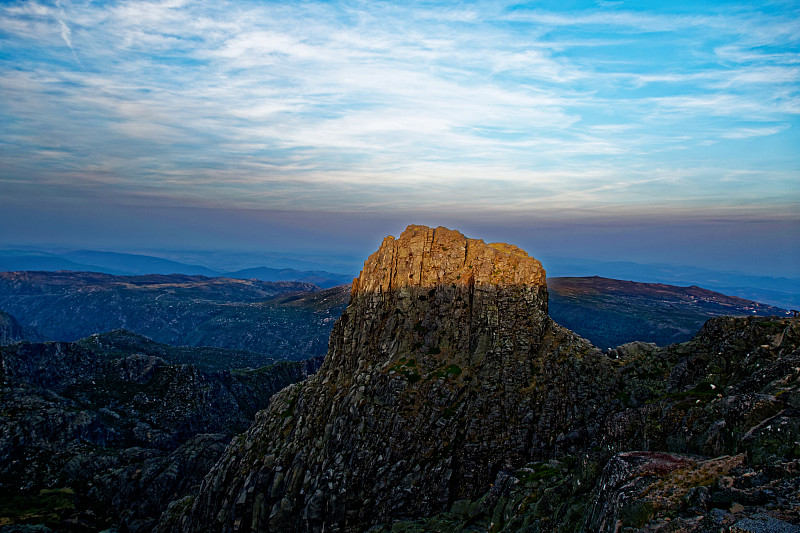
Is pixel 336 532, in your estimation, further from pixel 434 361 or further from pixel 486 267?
pixel 486 267

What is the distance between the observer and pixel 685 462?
23.9 meters

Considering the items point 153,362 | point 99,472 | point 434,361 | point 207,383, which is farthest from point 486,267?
point 153,362

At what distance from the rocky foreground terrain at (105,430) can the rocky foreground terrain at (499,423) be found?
119ft

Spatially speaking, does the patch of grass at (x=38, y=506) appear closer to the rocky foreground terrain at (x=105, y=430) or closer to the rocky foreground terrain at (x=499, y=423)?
the rocky foreground terrain at (x=105, y=430)

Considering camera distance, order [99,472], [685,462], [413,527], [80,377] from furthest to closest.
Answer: [80,377] → [99,472] → [413,527] → [685,462]

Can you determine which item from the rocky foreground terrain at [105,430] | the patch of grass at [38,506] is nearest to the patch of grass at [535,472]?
the rocky foreground terrain at [105,430]

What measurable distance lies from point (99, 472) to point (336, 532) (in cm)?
9938

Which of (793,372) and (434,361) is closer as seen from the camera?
(793,372)

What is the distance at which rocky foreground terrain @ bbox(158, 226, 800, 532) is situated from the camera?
22391 millimetres

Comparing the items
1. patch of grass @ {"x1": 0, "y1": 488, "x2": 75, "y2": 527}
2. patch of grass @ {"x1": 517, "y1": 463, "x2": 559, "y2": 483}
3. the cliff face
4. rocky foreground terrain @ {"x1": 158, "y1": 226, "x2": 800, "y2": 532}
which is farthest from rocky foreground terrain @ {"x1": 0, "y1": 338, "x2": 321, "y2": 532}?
patch of grass @ {"x1": 517, "y1": 463, "x2": 559, "y2": 483}

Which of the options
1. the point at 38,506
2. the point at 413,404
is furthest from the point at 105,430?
the point at 413,404

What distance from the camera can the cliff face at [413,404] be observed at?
48.7 metres

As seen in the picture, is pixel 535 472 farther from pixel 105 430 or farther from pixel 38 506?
pixel 105 430

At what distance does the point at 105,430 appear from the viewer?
441ft
